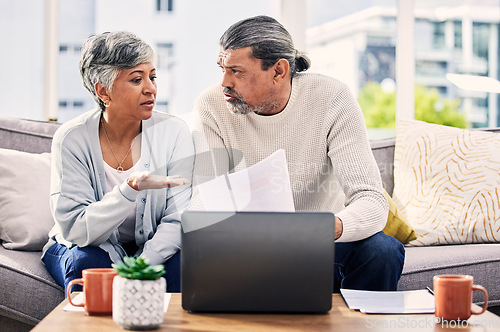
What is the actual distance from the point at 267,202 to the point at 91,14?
1991mm

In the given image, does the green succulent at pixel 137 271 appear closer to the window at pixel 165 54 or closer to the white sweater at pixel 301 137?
the white sweater at pixel 301 137

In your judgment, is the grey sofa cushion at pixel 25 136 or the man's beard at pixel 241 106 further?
the grey sofa cushion at pixel 25 136

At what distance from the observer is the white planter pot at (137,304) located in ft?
3.71

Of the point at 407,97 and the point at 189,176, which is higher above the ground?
the point at 407,97

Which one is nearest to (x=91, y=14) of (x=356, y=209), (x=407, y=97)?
(x=407, y=97)

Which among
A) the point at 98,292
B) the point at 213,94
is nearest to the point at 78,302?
the point at 98,292

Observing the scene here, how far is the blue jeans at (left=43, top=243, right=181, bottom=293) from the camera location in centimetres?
169

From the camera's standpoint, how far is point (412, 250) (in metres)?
2.20

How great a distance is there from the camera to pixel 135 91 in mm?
1912

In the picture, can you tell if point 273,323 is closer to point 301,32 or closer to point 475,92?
point 301,32

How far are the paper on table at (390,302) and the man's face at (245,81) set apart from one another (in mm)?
741

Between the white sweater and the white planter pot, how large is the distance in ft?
2.42

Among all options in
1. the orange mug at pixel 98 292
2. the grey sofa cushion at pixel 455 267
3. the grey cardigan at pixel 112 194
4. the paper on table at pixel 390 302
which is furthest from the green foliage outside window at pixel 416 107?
the orange mug at pixel 98 292

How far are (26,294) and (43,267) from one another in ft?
0.42
